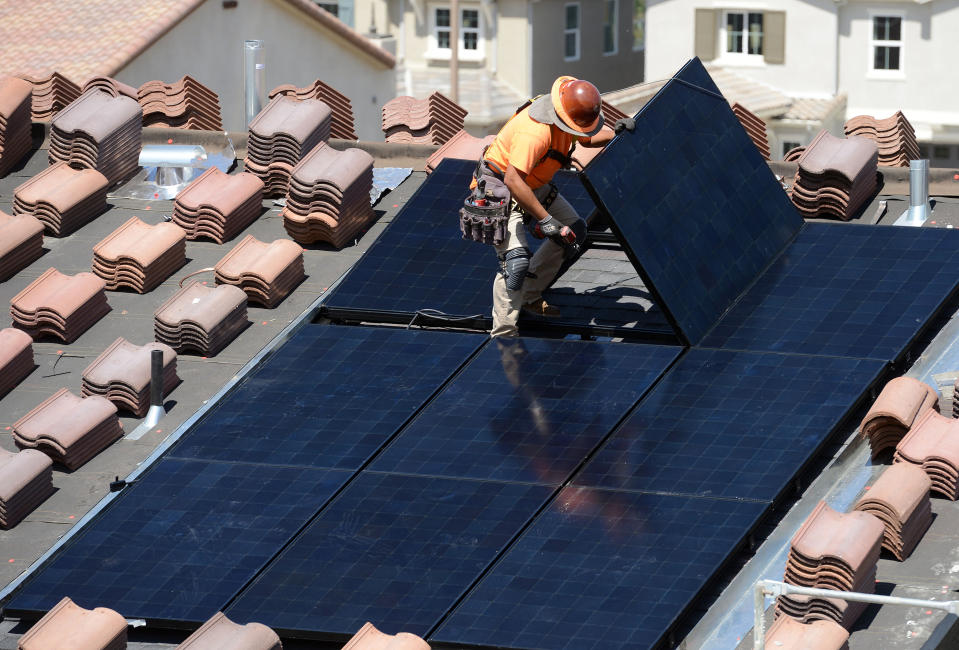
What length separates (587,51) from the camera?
87.2 meters

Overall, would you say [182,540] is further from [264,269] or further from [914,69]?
[914,69]

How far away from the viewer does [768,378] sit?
16031 mm

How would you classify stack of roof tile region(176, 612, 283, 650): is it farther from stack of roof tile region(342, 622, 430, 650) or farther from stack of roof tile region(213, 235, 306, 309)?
stack of roof tile region(213, 235, 306, 309)

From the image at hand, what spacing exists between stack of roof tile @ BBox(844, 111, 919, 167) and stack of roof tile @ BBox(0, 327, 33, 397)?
31.1 ft

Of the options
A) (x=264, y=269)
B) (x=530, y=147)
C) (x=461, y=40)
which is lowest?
(x=461, y=40)

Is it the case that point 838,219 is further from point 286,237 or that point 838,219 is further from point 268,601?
point 268,601

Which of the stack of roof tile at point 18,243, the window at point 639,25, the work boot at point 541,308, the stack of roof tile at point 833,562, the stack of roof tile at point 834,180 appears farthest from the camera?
the window at point 639,25

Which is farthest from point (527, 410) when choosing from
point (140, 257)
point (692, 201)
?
point (140, 257)

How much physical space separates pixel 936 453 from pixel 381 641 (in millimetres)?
4508

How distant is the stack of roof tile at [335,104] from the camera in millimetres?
25203

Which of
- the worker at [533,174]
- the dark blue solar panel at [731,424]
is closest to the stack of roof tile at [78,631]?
the dark blue solar panel at [731,424]

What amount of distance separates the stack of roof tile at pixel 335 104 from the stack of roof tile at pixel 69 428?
8.44 metres

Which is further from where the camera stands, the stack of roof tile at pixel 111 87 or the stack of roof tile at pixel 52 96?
the stack of roof tile at pixel 52 96

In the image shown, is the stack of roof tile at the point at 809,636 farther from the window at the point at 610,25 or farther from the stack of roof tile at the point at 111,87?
the window at the point at 610,25
